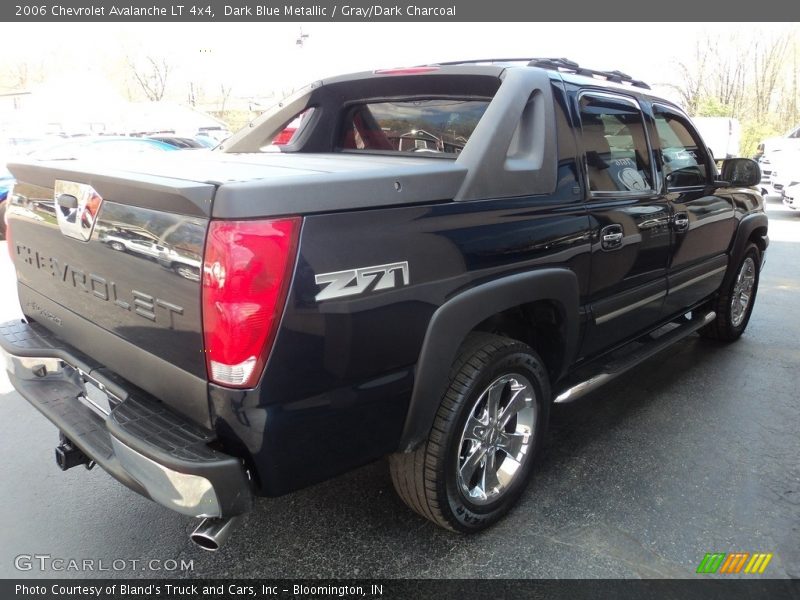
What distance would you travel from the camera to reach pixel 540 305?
2803 mm

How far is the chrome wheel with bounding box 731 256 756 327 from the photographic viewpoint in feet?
16.0

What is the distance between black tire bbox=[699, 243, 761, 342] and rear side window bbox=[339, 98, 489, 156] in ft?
9.21

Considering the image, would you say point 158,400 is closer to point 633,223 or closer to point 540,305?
point 540,305

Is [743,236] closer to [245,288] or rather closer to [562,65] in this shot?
[562,65]

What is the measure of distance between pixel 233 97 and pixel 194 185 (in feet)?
164

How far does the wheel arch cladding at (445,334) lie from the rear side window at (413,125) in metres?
0.99

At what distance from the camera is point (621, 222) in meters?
3.09

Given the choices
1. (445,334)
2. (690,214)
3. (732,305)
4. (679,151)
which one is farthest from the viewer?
(732,305)

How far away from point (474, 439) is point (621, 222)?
4.54ft

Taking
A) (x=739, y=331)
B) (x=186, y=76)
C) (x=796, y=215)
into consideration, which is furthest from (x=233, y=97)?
(x=739, y=331)

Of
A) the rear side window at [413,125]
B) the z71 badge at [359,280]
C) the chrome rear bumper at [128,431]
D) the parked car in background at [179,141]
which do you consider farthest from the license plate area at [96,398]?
the parked car in background at [179,141]

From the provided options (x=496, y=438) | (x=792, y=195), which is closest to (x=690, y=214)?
(x=496, y=438)

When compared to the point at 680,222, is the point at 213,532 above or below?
below

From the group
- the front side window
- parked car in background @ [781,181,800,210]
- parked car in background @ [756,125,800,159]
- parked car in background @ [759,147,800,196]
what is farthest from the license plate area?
parked car in background @ [756,125,800,159]
